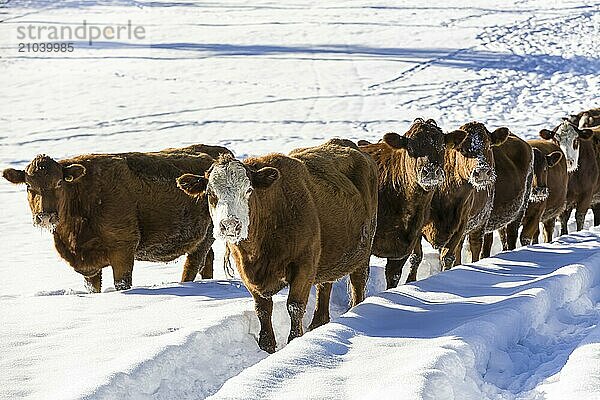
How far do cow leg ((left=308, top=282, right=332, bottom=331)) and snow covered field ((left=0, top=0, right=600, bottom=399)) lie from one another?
15.4 inches

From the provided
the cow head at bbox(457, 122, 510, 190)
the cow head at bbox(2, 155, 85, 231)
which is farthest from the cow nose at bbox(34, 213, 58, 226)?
the cow head at bbox(457, 122, 510, 190)

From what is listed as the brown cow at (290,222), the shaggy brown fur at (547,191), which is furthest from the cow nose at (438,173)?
the shaggy brown fur at (547,191)

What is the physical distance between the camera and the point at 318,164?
8.53 m

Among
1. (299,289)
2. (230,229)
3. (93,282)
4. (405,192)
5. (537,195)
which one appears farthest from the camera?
(537,195)

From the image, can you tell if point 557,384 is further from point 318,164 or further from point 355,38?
point 355,38

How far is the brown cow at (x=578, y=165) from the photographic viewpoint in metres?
15.1

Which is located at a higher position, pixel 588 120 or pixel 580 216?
pixel 588 120

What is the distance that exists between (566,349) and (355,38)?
118 feet

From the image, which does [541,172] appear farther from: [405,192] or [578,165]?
[405,192]

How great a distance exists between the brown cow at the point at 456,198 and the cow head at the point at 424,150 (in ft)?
3.23

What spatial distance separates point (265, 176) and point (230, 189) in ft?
1.13

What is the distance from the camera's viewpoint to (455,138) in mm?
10773

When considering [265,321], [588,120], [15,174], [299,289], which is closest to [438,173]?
[299,289]

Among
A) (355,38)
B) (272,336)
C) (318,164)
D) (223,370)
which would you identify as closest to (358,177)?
(318,164)
